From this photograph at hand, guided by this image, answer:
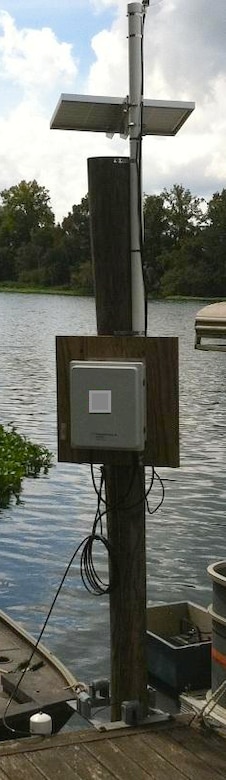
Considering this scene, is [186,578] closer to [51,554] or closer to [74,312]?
[51,554]

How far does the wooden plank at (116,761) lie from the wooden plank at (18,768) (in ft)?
1.22

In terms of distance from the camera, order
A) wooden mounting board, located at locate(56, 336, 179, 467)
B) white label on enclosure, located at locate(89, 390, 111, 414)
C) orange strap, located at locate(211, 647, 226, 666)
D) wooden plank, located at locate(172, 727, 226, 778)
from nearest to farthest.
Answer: wooden plank, located at locate(172, 727, 226, 778) → white label on enclosure, located at locate(89, 390, 111, 414) → wooden mounting board, located at locate(56, 336, 179, 467) → orange strap, located at locate(211, 647, 226, 666)

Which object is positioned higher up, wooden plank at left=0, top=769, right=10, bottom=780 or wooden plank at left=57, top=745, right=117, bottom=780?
wooden plank at left=57, top=745, right=117, bottom=780

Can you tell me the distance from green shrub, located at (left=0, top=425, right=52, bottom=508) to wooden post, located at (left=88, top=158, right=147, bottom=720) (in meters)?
17.8

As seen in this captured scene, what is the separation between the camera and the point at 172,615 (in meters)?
9.42

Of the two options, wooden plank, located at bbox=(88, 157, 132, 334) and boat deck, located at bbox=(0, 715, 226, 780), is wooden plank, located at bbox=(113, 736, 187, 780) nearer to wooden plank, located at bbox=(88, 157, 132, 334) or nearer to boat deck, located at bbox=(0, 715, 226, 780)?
boat deck, located at bbox=(0, 715, 226, 780)

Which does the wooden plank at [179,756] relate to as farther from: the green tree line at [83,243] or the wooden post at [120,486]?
the green tree line at [83,243]

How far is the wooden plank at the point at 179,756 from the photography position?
6504 millimetres

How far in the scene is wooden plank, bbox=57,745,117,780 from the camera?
21.3 ft

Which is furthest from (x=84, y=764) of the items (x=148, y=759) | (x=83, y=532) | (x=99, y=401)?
→ (x=83, y=532)

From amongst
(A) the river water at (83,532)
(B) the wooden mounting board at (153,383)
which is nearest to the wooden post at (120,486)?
(B) the wooden mounting board at (153,383)

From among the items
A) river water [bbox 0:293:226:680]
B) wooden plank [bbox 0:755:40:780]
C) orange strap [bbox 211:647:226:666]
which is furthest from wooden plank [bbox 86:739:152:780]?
river water [bbox 0:293:226:680]

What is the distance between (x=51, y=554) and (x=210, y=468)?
33.4 feet

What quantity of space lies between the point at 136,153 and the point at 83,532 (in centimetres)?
1583
